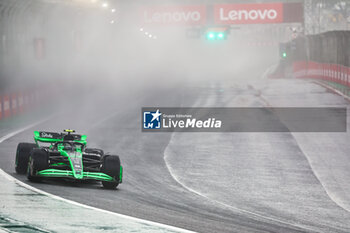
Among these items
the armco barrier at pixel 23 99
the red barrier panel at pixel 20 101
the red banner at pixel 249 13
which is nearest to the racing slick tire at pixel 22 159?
the armco barrier at pixel 23 99

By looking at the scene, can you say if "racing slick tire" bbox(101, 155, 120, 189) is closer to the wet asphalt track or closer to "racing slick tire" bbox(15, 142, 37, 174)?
the wet asphalt track

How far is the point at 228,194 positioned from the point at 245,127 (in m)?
11.6

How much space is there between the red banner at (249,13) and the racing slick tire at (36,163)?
72101 mm

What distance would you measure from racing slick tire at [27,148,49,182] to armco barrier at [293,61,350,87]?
25.8 meters

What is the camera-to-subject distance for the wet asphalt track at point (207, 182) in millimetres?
10906

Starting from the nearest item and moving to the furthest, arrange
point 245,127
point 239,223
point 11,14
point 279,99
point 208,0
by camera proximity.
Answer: point 239,223, point 245,127, point 279,99, point 11,14, point 208,0

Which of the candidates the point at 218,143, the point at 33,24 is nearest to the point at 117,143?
the point at 218,143

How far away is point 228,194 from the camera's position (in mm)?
14430

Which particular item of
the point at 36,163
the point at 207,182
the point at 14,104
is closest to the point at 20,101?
the point at 14,104

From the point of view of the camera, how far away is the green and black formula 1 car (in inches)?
508

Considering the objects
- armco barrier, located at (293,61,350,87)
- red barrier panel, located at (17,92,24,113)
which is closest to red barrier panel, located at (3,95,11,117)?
red barrier panel, located at (17,92,24,113)

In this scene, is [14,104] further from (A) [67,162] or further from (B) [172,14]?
(B) [172,14]

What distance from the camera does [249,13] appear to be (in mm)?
83500

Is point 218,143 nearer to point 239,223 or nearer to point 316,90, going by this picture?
point 239,223
